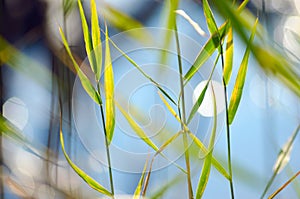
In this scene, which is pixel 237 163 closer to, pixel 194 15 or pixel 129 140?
pixel 129 140

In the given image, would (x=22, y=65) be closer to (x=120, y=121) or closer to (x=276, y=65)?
(x=120, y=121)

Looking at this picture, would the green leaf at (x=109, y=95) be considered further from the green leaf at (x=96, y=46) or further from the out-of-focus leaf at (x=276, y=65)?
the out-of-focus leaf at (x=276, y=65)

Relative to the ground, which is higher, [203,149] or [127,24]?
[127,24]

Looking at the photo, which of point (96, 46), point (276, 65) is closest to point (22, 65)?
point (96, 46)

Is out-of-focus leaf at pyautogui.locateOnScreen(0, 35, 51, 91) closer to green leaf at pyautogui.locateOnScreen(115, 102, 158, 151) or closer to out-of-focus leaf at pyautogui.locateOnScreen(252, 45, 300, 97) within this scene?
green leaf at pyautogui.locateOnScreen(115, 102, 158, 151)

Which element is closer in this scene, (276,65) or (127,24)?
(276,65)

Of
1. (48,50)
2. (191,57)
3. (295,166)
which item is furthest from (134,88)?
(48,50)

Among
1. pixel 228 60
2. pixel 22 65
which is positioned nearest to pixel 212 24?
pixel 228 60

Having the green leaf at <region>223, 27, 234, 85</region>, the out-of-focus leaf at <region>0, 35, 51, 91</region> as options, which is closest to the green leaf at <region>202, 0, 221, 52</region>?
the green leaf at <region>223, 27, 234, 85</region>

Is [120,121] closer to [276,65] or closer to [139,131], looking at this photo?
[139,131]
